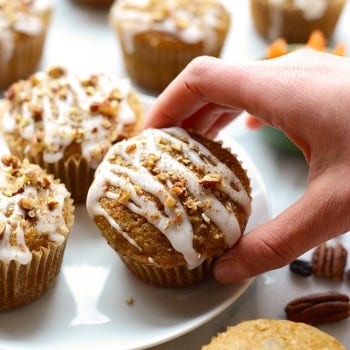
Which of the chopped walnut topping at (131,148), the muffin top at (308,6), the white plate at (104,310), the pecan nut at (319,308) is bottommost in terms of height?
the white plate at (104,310)

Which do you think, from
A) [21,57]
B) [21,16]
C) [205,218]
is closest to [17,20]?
[21,16]

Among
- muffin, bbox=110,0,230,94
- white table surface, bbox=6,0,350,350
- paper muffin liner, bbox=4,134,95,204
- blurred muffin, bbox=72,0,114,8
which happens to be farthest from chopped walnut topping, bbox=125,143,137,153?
blurred muffin, bbox=72,0,114,8

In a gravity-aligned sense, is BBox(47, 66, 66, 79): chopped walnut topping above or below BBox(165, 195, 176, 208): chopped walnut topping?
below

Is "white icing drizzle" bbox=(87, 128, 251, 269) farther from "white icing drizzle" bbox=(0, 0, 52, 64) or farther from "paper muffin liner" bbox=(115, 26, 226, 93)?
"white icing drizzle" bbox=(0, 0, 52, 64)

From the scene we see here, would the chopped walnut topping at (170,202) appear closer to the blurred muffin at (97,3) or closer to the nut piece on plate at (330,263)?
the nut piece on plate at (330,263)

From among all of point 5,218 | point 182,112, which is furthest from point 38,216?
point 182,112

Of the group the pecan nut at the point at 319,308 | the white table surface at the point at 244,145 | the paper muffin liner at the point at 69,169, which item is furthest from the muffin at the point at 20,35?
the pecan nut at the point at 319,308

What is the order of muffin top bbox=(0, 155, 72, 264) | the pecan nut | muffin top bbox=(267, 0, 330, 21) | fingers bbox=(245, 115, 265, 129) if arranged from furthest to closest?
muffin top bbox=(267, 0, 330, 21) < fingers bbox=(245, 115, 265, 129) < the pecan nut < muffin top bbox=(0, 155, 72, 264)

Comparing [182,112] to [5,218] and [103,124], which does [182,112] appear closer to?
[103,124]
